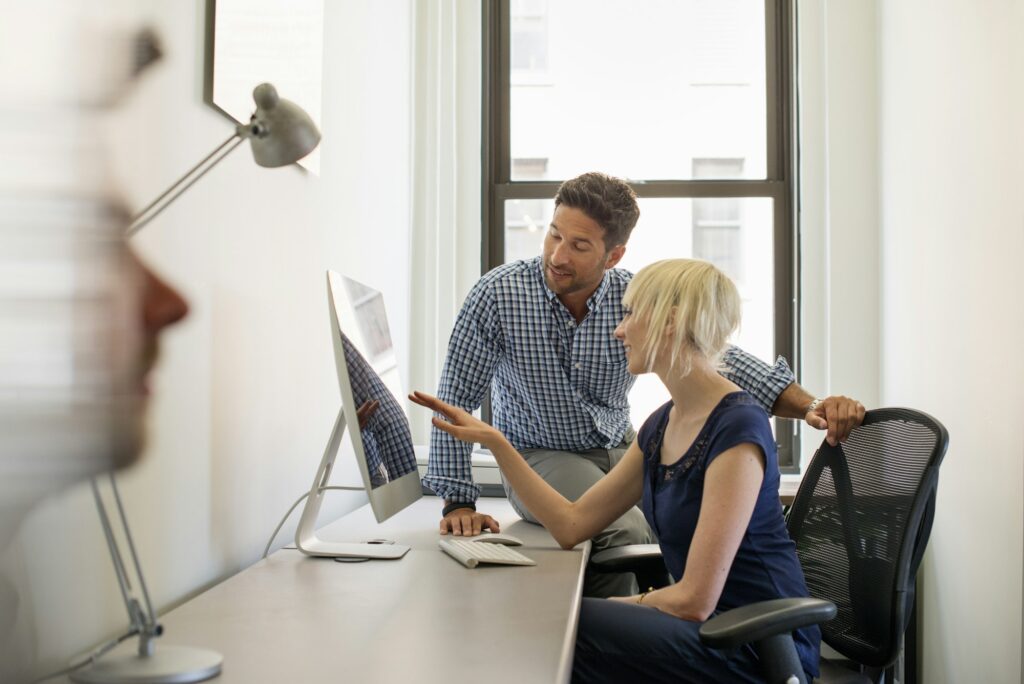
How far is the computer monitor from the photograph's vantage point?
1.62 meters

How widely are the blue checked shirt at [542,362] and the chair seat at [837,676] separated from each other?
73 centimetres

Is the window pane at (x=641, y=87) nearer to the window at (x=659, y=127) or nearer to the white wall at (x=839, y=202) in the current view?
the window at (x=659, y=127)

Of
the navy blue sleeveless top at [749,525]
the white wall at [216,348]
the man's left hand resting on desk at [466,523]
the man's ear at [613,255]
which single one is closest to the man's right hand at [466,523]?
the man's left hand resting on desk at [466,523]

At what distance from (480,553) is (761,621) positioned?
0.63 metres

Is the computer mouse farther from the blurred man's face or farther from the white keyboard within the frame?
the blurred man's face

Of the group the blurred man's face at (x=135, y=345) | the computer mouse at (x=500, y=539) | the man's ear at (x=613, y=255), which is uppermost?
the man's ear at (x=613, y=255)

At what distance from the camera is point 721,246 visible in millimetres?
3592

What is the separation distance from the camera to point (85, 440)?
130 centimetres

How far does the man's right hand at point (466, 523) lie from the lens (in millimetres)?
2145

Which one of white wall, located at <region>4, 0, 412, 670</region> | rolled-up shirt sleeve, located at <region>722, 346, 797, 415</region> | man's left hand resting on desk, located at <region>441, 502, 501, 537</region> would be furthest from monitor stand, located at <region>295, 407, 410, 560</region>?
rolled-up shirt sleeve, located at <region>722, 346, 797, 415</region>

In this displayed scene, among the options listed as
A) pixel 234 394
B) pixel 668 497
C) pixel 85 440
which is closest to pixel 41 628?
pixel 85 440

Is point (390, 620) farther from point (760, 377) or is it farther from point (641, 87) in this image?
point (641, 87)

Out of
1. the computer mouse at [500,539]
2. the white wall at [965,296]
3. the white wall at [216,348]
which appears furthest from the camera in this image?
the white wall at [965,296]

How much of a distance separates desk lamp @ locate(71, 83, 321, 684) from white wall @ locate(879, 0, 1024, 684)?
159 cm
